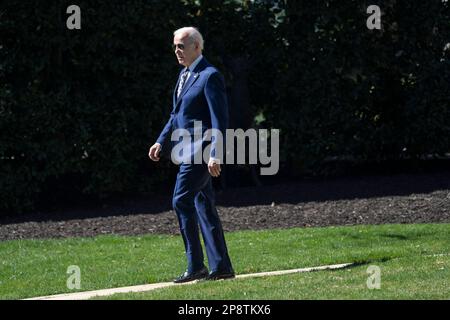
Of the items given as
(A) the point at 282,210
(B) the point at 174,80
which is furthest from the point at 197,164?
(B) the point at 174,80

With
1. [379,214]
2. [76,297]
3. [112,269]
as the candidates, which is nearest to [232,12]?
[379,214]

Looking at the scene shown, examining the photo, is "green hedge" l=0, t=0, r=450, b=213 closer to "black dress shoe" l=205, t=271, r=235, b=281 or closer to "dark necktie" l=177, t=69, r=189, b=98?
"dark necktie" l=177, t=69, r=189, b=98

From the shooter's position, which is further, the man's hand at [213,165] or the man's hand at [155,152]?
the man's hand at [155,152]

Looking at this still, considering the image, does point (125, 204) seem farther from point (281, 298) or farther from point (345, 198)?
point (281, 298)

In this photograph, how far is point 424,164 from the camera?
46.7ft

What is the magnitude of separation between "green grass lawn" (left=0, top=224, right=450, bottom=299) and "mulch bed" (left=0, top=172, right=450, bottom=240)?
0.51 m

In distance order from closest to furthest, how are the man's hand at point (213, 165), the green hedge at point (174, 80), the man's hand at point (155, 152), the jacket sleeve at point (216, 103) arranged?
the man's hand at point (213, 165)
the jacket sleeve at point (216, 103)
the man's hand at point (155, 152)
the green hedge at point (174, 80)

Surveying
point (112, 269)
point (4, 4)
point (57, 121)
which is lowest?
point (112, 269)

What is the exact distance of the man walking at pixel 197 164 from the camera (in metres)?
7.57

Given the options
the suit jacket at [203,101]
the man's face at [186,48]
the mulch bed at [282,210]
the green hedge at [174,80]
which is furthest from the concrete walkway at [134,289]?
the green hedge at [174,80]

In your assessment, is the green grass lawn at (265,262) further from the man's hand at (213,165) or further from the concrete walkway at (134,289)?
the man's hand at (213,165)

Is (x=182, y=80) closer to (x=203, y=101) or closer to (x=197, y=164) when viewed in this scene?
(x=203, y=101)

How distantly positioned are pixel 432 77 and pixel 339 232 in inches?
162

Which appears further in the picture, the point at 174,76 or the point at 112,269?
the point at 174,76
